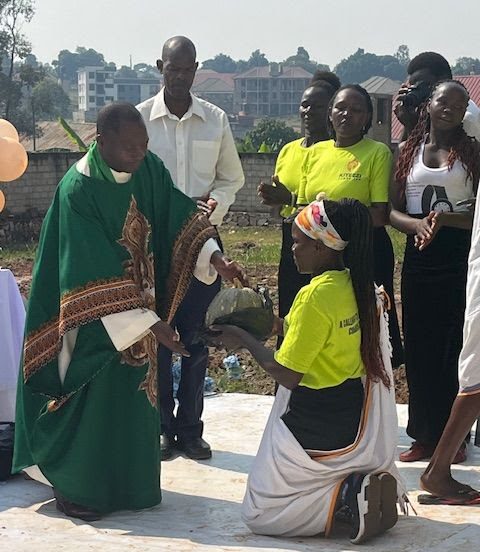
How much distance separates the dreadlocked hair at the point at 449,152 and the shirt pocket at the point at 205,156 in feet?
3.49

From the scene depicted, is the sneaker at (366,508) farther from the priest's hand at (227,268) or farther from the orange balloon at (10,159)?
the orange balloon at (10,159)

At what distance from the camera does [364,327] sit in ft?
15.0

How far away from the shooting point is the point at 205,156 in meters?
6.11

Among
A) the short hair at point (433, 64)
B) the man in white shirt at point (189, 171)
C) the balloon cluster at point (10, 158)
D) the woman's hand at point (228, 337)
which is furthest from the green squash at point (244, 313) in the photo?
the balloon cluster at point (10, 158)

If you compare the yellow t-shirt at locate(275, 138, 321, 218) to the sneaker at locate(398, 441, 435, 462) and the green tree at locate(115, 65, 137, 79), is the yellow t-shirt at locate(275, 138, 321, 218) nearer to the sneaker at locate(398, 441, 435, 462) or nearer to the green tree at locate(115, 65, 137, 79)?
the sneaker at locate(398, 441, 435, 462)

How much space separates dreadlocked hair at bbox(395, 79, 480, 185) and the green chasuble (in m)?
1.32

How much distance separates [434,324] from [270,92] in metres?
137

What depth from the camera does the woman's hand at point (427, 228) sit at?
5.26m

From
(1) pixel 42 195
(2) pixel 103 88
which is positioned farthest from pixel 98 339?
(2) pixel 103 88

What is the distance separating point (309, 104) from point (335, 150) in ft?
1.55

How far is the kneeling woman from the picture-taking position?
449 cm

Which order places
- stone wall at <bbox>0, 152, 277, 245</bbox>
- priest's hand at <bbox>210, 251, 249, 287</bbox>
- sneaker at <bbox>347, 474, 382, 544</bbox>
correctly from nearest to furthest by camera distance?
sneaker at <bbox>347, 474, 382, 544</bbox> → priest's hand at <bbox>210, 251, 249, 287</bbox> → stone wall at <bbox>0, 152, 277, 245</bbox>

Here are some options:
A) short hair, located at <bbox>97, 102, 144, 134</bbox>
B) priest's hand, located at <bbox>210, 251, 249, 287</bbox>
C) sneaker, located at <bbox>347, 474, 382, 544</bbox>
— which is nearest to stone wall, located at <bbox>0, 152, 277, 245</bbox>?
priest's hand, located at <bbox>210, 251, 249, 287</bbox>

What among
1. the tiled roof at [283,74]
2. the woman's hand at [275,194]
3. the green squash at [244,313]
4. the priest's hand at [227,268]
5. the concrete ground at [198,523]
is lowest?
the concrete ground at [198,523]
